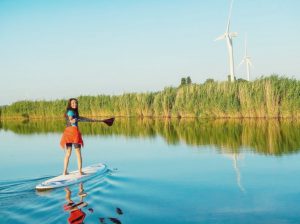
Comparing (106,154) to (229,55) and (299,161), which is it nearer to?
(299,161)

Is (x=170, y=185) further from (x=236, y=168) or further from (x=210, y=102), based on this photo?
(x=210, y=102)

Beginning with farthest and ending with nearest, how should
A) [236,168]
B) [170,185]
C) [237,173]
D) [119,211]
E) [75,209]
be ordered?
1. [236,168]
2. [237,173]
3. [170,185]
4. [75,209]
5. [119,211]

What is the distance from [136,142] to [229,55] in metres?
21.5

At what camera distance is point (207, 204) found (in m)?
6.96

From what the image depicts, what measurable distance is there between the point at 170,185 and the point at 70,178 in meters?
2.30

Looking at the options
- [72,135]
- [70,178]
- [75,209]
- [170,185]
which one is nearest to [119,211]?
[75,209]

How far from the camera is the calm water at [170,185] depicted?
643 cm

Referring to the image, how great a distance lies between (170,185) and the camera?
864 cm

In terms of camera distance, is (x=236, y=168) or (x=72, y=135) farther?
(x=236, y=168)

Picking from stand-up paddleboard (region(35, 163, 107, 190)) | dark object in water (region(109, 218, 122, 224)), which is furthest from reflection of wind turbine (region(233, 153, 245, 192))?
stand-up paddleboard (region(35, 163, 107, 190))

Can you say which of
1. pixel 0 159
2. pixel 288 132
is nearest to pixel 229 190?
pixel 0 159

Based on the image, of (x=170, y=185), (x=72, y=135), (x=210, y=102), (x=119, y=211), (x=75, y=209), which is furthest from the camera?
(x=210, y=102)

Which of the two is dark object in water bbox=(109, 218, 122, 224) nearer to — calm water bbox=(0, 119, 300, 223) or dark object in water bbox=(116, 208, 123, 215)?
calm water bbox=(0, 119, 300, 223)

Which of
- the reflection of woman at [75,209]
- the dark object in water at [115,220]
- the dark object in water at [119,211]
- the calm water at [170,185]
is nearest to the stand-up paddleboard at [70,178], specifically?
the calm water at [170,185]
